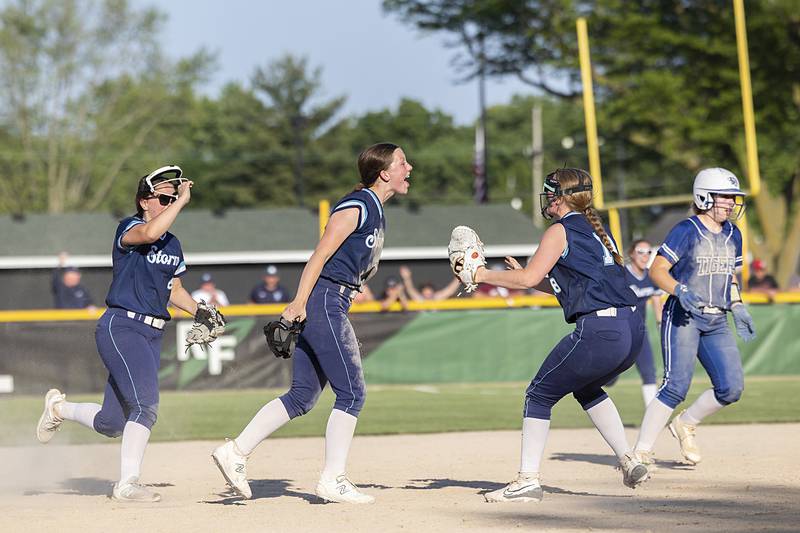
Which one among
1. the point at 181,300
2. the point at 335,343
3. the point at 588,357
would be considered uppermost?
the point at 181,300

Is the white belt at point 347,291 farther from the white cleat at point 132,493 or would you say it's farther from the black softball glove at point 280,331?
the white cleat at point 132,493

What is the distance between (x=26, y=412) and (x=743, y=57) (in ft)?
54.3

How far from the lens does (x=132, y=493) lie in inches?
300

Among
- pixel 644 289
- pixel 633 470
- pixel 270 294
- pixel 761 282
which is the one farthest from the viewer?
pixel 761 282

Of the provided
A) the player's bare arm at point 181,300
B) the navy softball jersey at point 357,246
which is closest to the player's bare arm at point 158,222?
the player's bare arm at point 181,300

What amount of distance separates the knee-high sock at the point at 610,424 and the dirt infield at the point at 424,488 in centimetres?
33

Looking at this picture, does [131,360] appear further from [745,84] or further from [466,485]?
[745,84]

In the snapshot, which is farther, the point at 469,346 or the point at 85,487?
the point at 469,346

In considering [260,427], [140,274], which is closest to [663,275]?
[260,427]

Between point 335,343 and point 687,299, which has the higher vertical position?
point 687,299

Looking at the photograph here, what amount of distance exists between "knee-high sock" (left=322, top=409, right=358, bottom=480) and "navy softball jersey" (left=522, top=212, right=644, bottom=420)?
3.94ft

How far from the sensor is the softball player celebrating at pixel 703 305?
8750 millimetres

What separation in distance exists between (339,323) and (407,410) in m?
8.59

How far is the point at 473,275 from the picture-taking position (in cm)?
711
